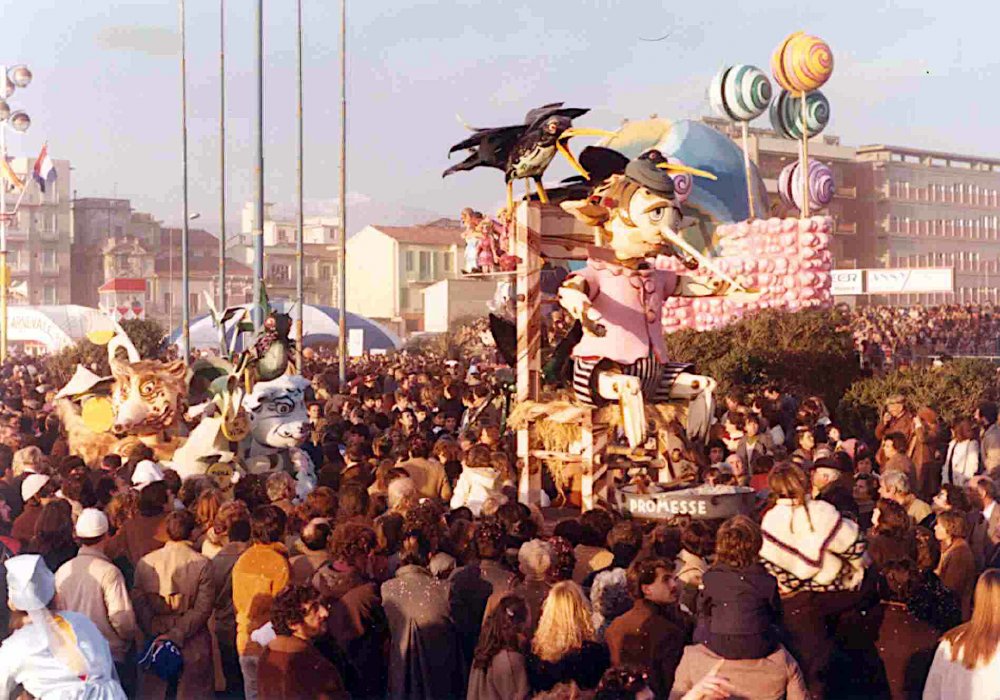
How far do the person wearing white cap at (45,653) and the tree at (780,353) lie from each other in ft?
36.0

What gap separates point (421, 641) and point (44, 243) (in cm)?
7134

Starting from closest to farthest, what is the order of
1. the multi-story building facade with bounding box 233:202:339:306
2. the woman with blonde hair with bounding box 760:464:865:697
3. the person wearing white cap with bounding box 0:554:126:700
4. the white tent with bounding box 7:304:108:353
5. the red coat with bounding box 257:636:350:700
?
the person wearing white cap with bounding box 0:554:126:700, the red coat with bounding box 257:636:350:700, the woman with blonde hair with bounding box 760:464:865:697, the white tent with bounding box 7:304:108:353, the multi-story building facade with bounding box 233:202:339:306

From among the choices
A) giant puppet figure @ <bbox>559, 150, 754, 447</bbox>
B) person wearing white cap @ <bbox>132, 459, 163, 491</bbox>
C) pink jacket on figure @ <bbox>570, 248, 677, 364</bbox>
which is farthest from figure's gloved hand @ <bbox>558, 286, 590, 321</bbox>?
person wearing white cap @ <bbox>132, 459, 163, 491</bbox>

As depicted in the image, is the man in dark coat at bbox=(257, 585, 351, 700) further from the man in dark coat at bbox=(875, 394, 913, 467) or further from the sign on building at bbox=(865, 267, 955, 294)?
the sign on building at bbox=(865, 267, 955, 294)

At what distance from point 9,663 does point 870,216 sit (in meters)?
65.1

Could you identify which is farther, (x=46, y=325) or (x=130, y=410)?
(x=46, y=325)

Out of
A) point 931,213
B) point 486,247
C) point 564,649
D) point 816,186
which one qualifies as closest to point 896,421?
point 486,247

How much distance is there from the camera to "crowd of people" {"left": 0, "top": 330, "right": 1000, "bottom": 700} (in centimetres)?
523

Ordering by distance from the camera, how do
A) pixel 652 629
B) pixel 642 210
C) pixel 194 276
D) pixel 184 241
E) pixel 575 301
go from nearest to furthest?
1. pixel 652 629
2. pixel 642 210
3. pixel 575 301
4. pixel 184 241
5. pixel 194 276

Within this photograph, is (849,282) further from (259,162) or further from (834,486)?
(834,486)

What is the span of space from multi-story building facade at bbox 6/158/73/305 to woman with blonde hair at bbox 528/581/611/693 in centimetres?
7023

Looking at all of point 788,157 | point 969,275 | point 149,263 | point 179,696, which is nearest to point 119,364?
point 179,696

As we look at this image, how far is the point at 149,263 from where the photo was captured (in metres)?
74.4

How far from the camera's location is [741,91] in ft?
99.9
